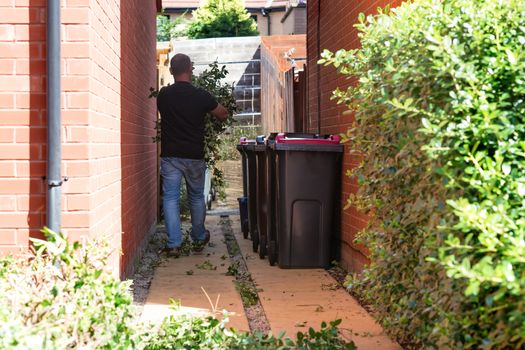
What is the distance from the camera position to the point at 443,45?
133 inches

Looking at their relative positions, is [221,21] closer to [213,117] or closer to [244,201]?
[244,201]

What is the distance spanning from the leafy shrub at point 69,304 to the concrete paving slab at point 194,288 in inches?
71.9

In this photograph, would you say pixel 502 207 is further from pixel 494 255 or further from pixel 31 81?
pixel 31 81

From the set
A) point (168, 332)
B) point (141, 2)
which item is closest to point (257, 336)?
point (168, 332)

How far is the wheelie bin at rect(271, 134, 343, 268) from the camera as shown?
8.48 meters

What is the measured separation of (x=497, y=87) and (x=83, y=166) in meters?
2.51

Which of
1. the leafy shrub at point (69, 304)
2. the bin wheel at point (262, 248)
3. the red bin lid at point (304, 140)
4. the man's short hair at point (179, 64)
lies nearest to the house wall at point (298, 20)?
the man's short hair at point (179, 64)

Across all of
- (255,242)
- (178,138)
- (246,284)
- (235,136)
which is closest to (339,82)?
(178,138)

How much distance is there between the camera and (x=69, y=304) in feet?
11.6

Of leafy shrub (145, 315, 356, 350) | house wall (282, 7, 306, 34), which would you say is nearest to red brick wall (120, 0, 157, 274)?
leafy shrub (145, 315, 356, 350)

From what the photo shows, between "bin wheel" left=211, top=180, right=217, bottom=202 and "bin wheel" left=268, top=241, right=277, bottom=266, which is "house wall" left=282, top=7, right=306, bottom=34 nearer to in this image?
"bin wheel" left=211, top=180, right=217, bottom=202

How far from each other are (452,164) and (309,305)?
374 cm

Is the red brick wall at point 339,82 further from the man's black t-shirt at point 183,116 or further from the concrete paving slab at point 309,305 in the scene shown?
the man's black t-shirt at point 183,116

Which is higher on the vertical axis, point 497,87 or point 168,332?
point 497,87
